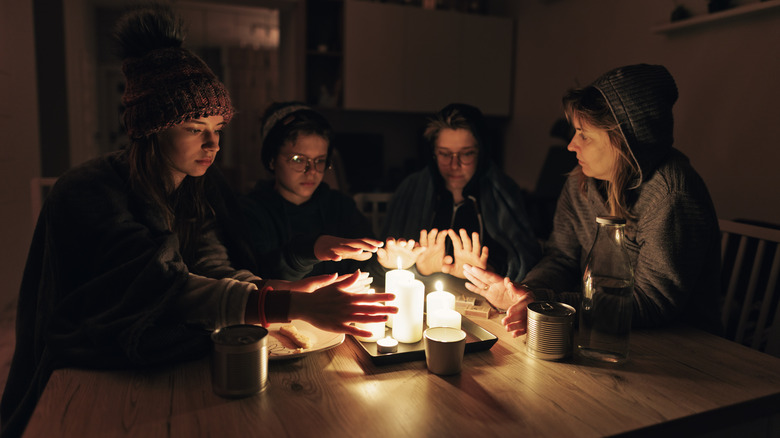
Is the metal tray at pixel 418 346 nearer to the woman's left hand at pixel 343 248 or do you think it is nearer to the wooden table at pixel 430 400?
the wooden table at pixel 430 400

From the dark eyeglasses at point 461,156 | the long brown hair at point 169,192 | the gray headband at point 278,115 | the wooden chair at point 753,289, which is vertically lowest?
the wooden chair at point 753,289

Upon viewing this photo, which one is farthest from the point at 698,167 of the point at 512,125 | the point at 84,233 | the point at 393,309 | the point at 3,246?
the point at 3,246

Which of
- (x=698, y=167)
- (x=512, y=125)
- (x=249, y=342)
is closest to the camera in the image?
(x=249, y=342)

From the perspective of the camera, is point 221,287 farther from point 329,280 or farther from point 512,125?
point 512,125

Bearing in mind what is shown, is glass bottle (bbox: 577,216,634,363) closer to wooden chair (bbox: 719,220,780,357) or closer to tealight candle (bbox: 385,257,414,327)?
tealight candle (bbox: 385,257,414,327)

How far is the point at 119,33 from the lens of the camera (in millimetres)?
1038

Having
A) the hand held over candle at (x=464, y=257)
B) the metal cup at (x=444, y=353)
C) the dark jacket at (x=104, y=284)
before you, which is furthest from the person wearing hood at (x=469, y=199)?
the dark jacket at (x=104, y=284)

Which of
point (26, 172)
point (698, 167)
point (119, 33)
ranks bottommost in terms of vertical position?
point (26, 172)

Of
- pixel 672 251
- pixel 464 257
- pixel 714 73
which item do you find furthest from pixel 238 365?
pixel 714 73

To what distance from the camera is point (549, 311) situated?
3.22ft

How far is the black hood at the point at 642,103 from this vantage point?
3.82ft

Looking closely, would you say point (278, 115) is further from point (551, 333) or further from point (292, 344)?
point (551, 333)

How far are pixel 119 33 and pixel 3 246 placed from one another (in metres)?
2.11

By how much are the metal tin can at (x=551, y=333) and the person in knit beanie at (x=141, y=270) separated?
0.28 meters
